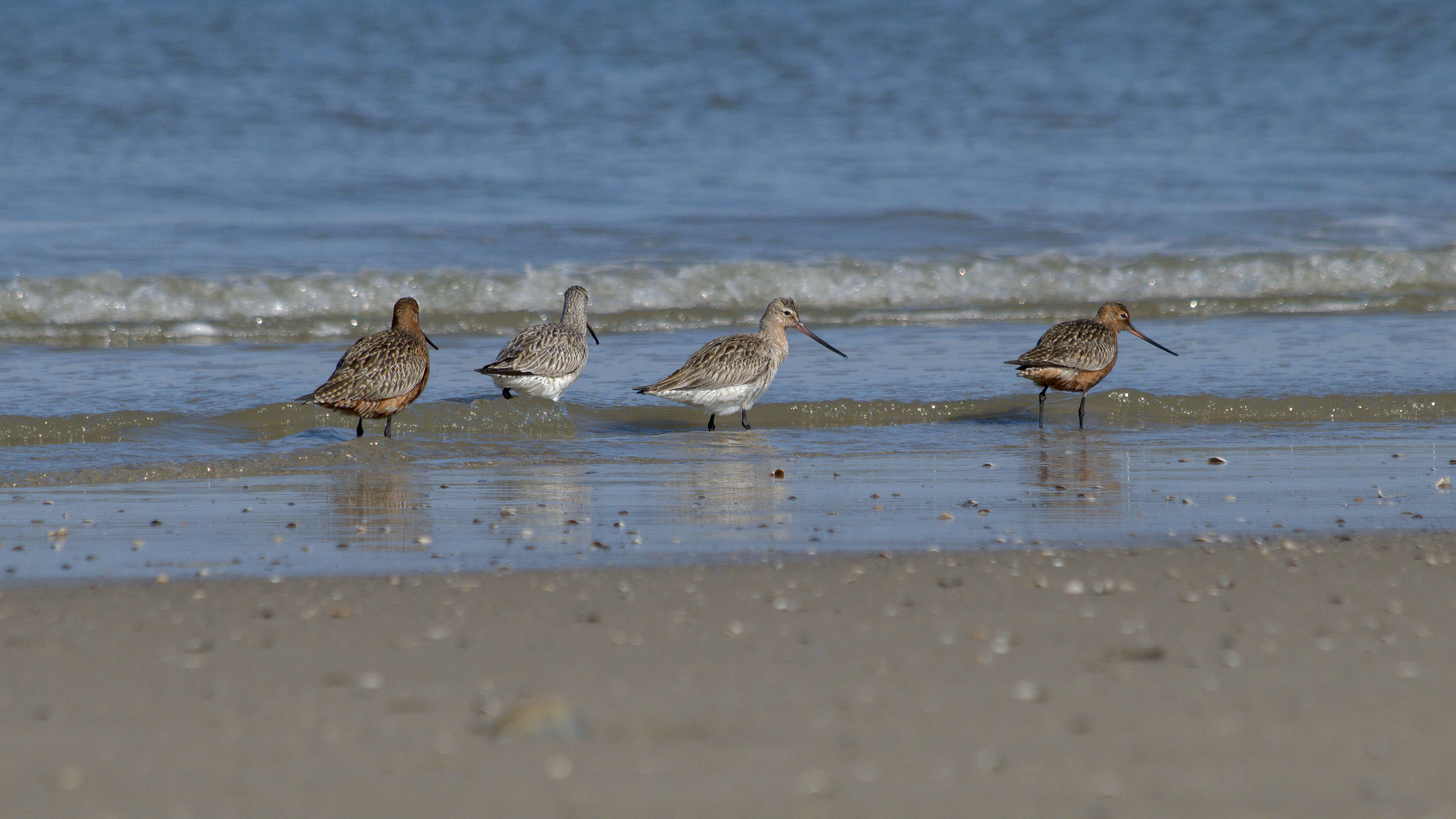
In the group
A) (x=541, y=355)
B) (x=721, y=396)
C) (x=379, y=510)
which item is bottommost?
(x=379, y=510)

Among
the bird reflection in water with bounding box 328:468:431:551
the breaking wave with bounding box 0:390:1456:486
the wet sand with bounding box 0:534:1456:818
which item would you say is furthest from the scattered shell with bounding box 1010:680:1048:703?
the breaking wave with bounding box 0:390:1456:486

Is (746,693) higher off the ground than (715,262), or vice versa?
(715,262)

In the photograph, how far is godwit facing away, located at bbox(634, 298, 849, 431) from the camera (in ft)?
26.4

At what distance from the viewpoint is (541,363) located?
839 centimetres

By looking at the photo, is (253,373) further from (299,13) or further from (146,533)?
(299,13)

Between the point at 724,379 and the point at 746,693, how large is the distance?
16.4ft

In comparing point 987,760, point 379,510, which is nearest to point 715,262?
point 379,510

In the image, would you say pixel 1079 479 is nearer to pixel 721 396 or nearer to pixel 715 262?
pixel 721 396

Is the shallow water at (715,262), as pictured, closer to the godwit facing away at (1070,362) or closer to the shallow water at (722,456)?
the shallow water at (722,456)

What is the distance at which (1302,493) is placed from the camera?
5684mm

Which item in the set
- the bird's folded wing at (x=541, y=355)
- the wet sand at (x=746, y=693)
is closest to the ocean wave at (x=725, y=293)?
the bird's folded wing at (x=541, y=355)

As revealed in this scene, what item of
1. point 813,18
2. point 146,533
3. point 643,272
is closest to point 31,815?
point 146,533

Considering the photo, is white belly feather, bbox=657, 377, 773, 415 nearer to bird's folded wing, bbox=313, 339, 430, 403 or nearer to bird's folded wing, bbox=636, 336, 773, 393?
bird's folded wing, bbox=636, 336, 773, 393

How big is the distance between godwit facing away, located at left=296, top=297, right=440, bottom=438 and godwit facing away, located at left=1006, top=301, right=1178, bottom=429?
121 inches
